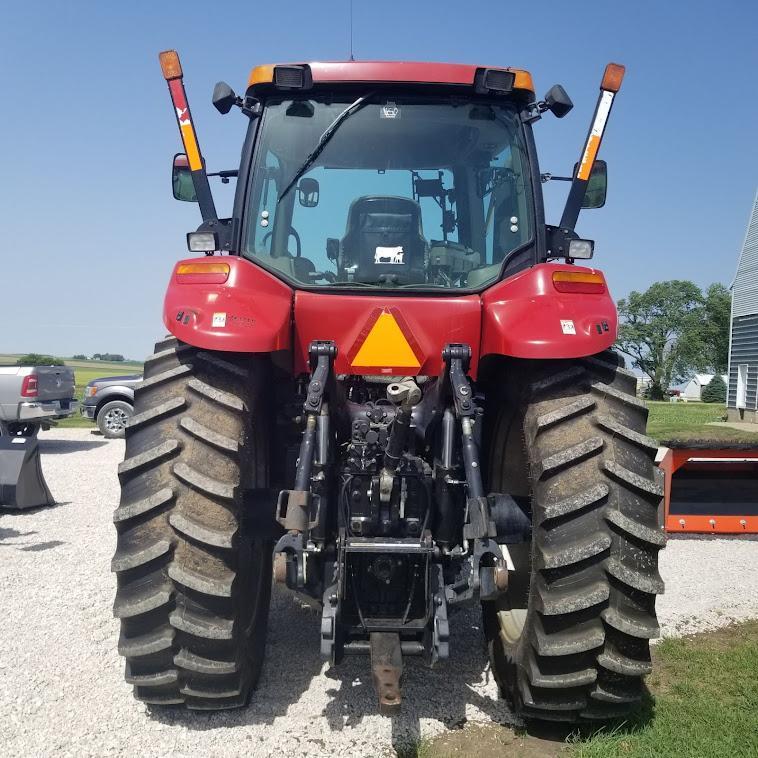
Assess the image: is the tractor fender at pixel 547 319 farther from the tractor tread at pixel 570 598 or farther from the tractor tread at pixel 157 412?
the tractor tread at pixel 157 412

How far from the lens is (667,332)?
203 ft

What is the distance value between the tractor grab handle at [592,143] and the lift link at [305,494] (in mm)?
1606

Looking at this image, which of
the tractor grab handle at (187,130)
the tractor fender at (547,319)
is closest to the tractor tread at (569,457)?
the tractor fender at (547,319)

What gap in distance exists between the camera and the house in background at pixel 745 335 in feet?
79.0

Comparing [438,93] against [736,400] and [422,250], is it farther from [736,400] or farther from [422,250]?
[736,400]

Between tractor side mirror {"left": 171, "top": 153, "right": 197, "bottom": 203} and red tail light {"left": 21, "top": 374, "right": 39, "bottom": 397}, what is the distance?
32.3ft

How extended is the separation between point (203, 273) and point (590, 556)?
1.94 m

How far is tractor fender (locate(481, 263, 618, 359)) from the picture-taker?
296 centimetres

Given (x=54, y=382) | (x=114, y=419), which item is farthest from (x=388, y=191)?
(x=114, y=419)

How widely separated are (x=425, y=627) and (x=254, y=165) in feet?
7.52

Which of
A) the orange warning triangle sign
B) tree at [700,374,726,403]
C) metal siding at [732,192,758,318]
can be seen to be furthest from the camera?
tree at [700,374,726,403]

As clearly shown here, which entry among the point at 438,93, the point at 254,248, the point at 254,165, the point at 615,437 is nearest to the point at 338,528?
the point at 615,437

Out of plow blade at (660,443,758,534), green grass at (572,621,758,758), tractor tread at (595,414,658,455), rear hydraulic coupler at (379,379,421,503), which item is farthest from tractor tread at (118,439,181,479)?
plow blade at (660,443,758,534)

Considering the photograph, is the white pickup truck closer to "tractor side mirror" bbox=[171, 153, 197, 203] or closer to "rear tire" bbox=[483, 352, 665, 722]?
"tractor side mirror" bbox=[171, 153, 197, 203]
